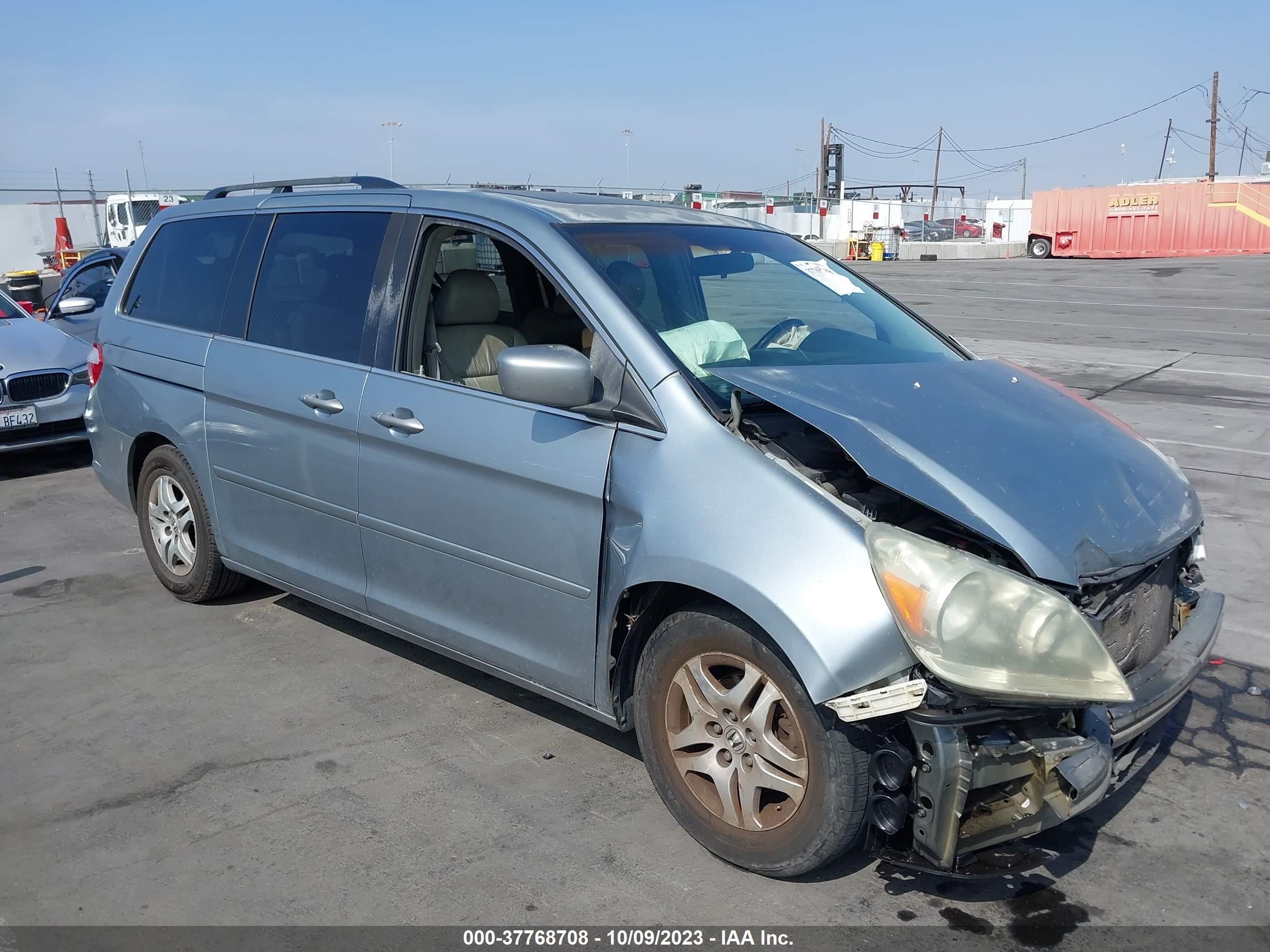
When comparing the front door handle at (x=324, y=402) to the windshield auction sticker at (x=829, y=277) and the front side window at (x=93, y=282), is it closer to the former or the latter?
the windshield auction sticker at (x=829, y=277)

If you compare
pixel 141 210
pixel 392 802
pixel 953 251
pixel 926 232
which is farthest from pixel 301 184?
pixel 926 232

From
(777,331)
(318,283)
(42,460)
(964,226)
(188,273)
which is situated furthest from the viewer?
(964,226)

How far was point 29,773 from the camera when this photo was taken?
12.5 feet

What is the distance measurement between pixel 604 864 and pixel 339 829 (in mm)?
855

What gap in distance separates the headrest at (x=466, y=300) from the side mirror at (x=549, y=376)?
0.87 meters

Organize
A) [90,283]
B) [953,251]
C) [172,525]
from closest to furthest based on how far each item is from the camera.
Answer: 1. [172,525]
2. [90,283]
3. [953,251]

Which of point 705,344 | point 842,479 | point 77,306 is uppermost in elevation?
point 705,344

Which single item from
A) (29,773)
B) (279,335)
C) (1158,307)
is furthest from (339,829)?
(1158,307)

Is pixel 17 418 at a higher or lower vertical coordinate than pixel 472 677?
higher

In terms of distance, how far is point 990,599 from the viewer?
271 cm

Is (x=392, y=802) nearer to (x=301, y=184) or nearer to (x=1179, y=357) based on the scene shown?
(x=301, y=184)

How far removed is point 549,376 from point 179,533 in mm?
2872

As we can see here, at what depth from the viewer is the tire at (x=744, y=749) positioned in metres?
2.87

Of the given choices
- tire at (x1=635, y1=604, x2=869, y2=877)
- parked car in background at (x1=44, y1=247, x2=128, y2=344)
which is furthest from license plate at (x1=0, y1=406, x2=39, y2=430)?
tire at (x1=635, y1=604, x2=869, y2=877)
